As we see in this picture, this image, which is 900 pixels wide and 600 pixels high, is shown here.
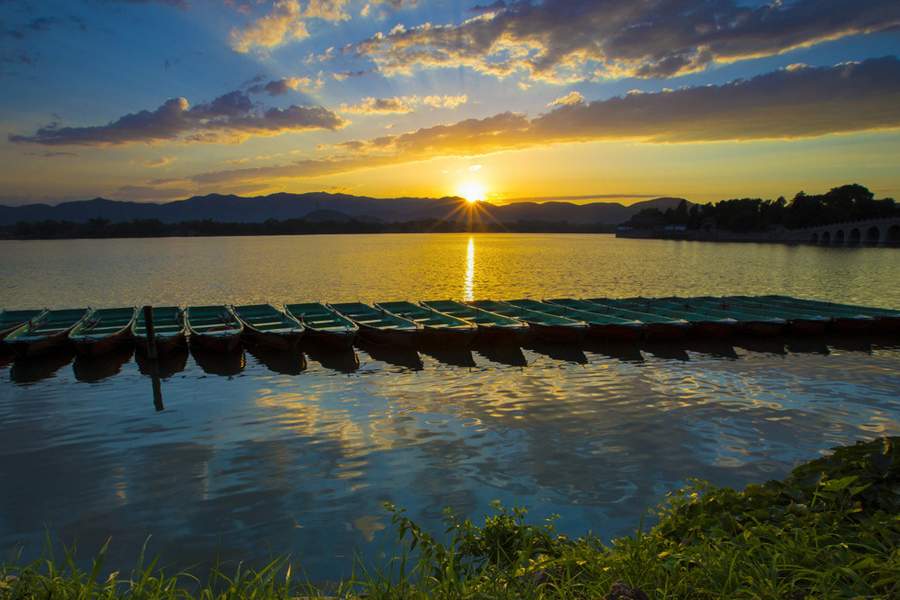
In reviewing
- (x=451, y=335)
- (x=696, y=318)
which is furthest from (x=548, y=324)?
(x=696, y=318)

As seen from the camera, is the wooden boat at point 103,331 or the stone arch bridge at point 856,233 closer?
the wooden boat at point 103,331

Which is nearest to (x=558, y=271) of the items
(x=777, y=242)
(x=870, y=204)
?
(x=777, y=242)

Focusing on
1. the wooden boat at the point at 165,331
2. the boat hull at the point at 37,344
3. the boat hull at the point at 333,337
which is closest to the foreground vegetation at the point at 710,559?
the boat hull at the point at 333,337

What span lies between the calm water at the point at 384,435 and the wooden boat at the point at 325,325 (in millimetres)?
898

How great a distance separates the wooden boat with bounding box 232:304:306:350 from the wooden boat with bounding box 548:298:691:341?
52.8 ft

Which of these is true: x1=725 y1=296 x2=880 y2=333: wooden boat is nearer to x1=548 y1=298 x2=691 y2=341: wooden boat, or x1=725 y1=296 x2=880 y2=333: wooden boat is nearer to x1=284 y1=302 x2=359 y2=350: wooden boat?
x1=548 y1=298 x2=691 y2=341: wooden boat

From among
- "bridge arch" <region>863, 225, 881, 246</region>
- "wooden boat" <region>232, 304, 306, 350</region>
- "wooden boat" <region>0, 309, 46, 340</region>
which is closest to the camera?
"wooden boat" <region>232, 304, 306, 350</region>

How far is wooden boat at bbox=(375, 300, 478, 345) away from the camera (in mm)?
23094

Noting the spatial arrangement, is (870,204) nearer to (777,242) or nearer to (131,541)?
(777,242)

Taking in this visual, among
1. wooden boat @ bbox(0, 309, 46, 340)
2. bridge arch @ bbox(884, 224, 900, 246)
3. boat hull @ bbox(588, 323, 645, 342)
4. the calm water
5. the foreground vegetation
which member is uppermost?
bridge arch @ bbox(884, 224, 900, 246)

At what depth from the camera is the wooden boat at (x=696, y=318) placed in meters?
25.1

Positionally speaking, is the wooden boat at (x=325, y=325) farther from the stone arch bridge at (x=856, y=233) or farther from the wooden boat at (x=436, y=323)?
the stone arch bridge at (x=856, y=233)

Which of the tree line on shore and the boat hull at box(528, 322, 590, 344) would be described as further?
the tree line on shore

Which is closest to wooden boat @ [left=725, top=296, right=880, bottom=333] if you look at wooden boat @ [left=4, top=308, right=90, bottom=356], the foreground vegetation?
the foreground vegetation
